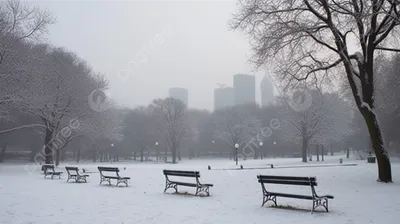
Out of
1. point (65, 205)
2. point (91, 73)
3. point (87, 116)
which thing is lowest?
point (65, 205)

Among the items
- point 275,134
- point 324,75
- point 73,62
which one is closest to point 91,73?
point 73,62

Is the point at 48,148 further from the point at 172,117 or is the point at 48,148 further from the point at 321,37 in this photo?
the point at 172,117

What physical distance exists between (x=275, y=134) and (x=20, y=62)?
66312 millimetres

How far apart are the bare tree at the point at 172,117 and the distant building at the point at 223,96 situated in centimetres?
3847

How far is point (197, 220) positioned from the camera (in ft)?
29.8

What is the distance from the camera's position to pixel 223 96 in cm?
12000

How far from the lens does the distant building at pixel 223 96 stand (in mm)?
111863

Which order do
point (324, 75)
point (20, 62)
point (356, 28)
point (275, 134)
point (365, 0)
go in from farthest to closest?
point (275, 134), point (20, 62), point (324, 75), point (356, 28), point (365, 0)

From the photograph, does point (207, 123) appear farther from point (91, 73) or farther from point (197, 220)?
point (197, 220)

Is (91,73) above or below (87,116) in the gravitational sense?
above

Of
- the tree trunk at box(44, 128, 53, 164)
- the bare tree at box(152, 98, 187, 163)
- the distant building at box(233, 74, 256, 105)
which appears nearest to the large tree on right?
the tree trunk at box(44, 128, 53, 164)

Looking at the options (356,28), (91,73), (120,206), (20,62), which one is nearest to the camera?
(120,206)

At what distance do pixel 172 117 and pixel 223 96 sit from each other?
51569mm

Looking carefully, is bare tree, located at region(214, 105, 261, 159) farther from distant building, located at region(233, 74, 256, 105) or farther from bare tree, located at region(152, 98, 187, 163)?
distant building, located at region(233, 74, 256, 105)
